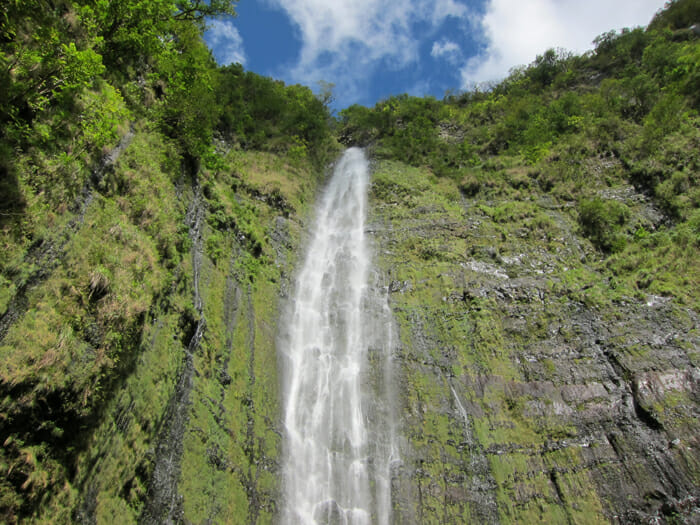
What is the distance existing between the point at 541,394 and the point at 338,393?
24.0 feet

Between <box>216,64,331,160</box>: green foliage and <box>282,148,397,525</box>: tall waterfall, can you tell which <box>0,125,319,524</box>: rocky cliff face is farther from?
<box>216,64,331,160</box>: green foliage

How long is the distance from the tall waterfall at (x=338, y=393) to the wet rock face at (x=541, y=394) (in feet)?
2.86

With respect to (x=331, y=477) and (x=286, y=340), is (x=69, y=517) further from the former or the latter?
(x=286, y=340)

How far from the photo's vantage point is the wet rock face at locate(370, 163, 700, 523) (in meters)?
11.5

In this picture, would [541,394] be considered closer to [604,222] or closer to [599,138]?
[604,222]

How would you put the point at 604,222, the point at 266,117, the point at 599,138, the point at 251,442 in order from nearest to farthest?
the point at 251,442
the point at 604,222
the point at 599,138
the point at 266,117

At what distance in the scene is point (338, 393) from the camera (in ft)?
49.6

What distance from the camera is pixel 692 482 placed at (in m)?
10.7

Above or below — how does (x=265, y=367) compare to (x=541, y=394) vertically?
above

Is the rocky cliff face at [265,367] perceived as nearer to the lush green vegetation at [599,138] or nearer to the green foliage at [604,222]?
the green foliage at [604,222]

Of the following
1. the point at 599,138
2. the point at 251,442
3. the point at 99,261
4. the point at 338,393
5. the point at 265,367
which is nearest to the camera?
the point at 99,261

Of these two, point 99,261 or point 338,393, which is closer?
point 99,261

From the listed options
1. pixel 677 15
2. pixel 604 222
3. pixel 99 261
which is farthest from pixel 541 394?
pixel 677 15

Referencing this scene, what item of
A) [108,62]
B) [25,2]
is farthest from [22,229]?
[108,62]
